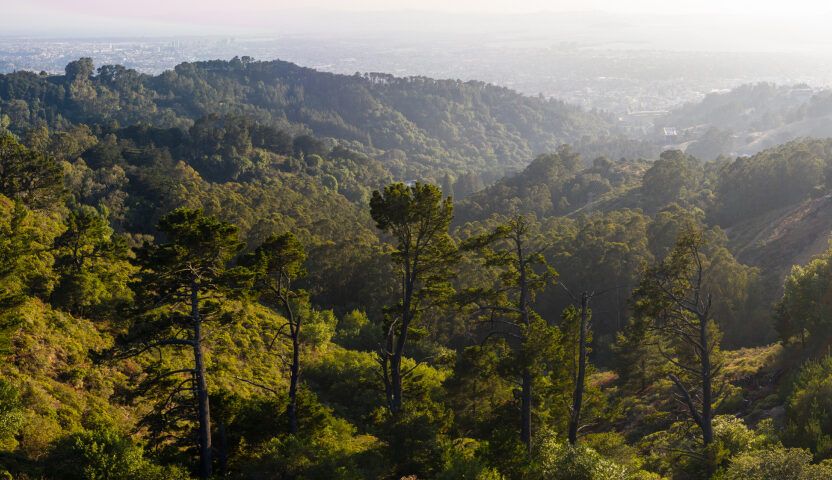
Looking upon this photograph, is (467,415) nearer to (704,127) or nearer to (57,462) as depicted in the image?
(57,462)

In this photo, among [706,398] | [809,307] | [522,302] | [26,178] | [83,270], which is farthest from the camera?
[26,178]

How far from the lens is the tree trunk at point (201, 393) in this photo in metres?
12.4

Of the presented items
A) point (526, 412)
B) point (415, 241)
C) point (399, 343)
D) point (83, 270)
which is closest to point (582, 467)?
point (526, 412)

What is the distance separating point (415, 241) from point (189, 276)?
696 cm

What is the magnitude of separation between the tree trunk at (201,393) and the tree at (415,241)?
5.25 m

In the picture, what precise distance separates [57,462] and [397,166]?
14638cm

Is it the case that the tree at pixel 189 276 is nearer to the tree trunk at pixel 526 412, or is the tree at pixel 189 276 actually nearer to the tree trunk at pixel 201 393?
the tree trunk at pixel 201 393

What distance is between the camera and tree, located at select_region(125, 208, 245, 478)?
39.5 feet

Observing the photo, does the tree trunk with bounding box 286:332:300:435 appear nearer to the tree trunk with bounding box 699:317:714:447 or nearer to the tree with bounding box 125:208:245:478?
the tree with bounding box 125:208:245:478

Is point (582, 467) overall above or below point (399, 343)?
below

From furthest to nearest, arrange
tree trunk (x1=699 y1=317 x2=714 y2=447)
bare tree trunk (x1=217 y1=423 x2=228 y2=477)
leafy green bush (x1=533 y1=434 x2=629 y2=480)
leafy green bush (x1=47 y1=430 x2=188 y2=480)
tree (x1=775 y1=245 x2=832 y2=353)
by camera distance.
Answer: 1. tree (x1=775 y1=245 x2=832 y2=353)
2. tree trunk (x1=699 y1=317 x2=714 y2=447)
3. bare tree trunk (x1=217 y1=423 x2=228 y2=477)
4. leafy green bush (x1=533 y1=434 x2=629 y2=480)
5. leafy green bush (x1=47 y1=430 x2=188 y2=480)

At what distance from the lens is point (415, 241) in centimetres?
1622

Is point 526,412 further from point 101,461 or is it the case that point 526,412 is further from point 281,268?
point 101,461

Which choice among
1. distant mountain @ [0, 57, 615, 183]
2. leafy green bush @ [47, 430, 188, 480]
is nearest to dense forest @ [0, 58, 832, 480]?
leafy green bush @ [47, 430, 188, 480]
